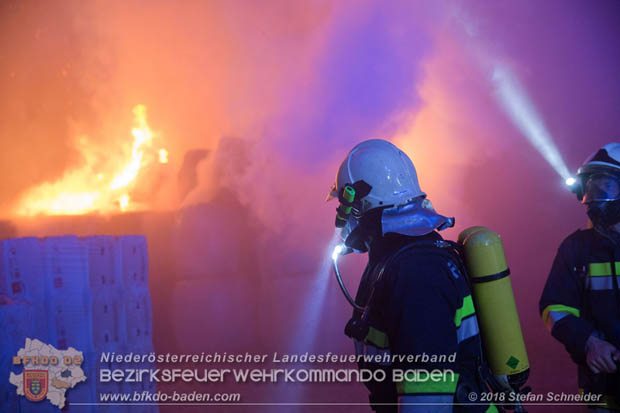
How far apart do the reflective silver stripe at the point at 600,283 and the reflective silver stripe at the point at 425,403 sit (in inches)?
70.4

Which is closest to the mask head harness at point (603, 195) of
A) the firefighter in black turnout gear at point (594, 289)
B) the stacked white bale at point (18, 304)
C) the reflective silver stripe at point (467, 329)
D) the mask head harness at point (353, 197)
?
the firefighter in black turnout gear at point (594, 289)

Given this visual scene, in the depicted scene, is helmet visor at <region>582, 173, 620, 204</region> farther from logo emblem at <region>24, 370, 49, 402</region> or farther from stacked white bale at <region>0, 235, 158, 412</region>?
logo emblem at <region>24, 370, 49, 402</region>

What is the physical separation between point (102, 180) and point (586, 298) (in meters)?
8.33

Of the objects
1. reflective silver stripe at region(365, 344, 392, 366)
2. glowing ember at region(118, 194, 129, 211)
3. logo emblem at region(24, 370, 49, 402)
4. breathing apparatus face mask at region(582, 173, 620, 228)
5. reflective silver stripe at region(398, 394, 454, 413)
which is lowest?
logo emblem at region(24, 370, 49, 402)

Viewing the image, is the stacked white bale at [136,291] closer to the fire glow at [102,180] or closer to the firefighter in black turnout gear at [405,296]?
the fire glow at [102,180]

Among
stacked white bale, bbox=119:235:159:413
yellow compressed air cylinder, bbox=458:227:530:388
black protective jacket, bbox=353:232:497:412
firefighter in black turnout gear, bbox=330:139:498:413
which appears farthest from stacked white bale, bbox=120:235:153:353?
yellow compressed air cylinder, bbox=458:227:530:388

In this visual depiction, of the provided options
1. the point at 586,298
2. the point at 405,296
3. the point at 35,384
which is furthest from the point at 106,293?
the point at 586,298

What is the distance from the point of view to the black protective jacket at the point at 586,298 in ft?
8.55

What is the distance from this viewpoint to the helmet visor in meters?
2.73

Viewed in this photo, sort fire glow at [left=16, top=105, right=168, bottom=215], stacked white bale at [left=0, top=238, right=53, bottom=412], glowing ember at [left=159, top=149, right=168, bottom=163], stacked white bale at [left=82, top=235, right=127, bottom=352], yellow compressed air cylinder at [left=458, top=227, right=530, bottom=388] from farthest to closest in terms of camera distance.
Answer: glowing ember at [left=159, top=149, right=168, bottom=163], fire glow at [left=16, top=105, right=168, bottom=215], stacked white bale at [left=82, top=235, right=127, bottom=352], stacked white bale at [left=0, top=238, right=53, bottom=412], yellow compressed air cylinder at [left=458, top=227, right=530, bottom=388]

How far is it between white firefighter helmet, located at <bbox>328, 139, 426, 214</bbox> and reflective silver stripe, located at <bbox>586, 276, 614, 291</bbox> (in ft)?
4.91

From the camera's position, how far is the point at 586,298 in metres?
2.76

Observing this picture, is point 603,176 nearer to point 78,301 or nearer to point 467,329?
point 467,329

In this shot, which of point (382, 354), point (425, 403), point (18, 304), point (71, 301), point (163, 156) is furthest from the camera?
point (163, 156)
